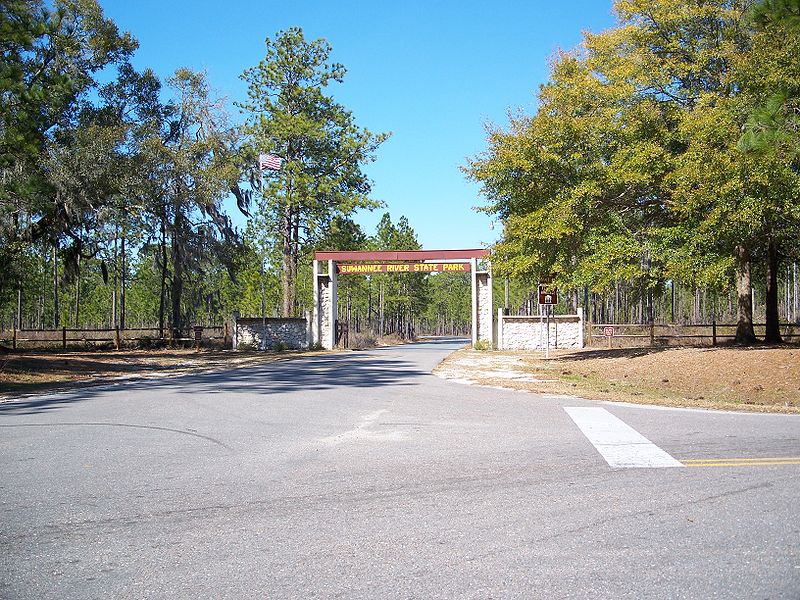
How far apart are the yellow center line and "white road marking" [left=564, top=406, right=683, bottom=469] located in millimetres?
181

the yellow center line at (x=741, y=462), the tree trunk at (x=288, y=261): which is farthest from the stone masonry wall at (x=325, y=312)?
the yellow center line at (x=741, y=462)

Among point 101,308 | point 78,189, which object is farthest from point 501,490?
point 101,308

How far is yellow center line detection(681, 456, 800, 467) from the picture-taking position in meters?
6.39

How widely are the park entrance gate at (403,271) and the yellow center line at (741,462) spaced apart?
95.0 ft

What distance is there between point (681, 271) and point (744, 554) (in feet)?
55.7

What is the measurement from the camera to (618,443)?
7566 millimetres

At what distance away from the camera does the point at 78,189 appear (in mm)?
25734

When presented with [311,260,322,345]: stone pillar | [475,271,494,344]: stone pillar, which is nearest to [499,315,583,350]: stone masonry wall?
[475,271,494,344]: stone pillar

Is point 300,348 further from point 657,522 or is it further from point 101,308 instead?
point 101,308

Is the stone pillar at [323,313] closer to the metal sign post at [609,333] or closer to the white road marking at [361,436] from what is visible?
the metal sign post at [609,333]

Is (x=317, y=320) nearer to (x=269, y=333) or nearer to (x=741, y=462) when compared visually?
(x=269, y=333)

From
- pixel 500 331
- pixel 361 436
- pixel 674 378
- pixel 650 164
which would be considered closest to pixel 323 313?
pixel 500 331

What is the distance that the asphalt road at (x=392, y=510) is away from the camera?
376cm

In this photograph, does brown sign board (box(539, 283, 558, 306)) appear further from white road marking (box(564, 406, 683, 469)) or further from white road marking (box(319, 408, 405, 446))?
white road marking (box(319, 408, 405, 446))
